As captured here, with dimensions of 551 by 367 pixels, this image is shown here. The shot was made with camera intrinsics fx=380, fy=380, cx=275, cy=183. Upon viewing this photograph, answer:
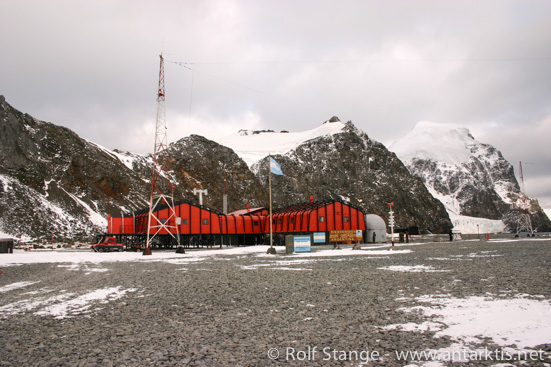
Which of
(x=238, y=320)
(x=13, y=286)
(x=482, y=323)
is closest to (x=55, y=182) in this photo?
(x=13, y=286)

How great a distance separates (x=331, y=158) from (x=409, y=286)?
160843 mm

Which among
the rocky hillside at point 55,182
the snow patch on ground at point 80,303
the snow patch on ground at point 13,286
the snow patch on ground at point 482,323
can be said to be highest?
the rocky hillside at point 55,182

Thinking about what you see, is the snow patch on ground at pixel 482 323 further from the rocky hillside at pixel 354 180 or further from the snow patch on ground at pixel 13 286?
the rocky hillside at pixel 354 180

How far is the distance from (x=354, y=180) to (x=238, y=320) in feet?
529

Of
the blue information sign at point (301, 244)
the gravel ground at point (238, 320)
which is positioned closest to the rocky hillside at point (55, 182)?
the blue information sign at point (301, 244)

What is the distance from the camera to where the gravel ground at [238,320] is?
6.26 metres

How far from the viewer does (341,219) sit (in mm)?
61188

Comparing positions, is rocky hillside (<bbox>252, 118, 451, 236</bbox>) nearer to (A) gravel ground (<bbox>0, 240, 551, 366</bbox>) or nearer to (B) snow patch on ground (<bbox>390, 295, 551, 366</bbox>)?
(A) gravel ground (<bbox>0, 240, 551, 366</bbox>)

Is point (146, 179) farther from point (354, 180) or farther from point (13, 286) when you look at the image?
point (13, 286)

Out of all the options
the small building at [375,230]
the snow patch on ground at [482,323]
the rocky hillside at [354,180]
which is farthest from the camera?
the rocky hillside at [354,180]

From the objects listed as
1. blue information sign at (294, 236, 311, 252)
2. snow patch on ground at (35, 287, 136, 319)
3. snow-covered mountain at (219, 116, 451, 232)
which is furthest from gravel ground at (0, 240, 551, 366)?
snow-covered mountain at (219, 116, 451, 232)

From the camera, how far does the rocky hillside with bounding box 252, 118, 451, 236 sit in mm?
156750

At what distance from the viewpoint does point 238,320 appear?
28.1 feet

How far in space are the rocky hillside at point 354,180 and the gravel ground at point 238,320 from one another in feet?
437
